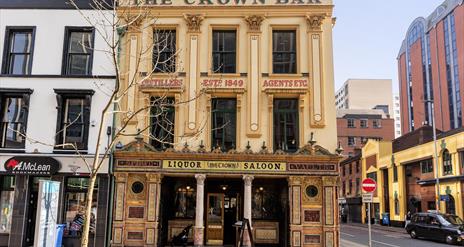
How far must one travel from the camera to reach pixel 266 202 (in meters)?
21.4

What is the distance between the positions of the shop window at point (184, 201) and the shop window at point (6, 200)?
718 cm

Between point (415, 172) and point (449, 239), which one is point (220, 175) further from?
point (415, 172)

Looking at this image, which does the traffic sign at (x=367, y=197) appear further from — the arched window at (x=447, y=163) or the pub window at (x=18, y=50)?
the arched window at (x=447, y=163)

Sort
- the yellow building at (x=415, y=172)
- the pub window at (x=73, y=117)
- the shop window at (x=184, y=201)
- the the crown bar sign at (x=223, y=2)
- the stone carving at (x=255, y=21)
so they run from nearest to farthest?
the pub window at (x=73, y=117), the stone carving at (x=255, y=21), the the crown bar sign at (x=223, y=2), the shop window at (x=184, y=201), the yellow building at (x=415, y=172)

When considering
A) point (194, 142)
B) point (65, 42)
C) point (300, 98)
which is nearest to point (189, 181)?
point (194, 142)

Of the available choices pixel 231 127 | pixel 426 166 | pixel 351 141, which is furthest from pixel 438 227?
pixel 351 141

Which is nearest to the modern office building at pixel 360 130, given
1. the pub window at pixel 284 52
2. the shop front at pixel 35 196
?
the pub window at pixel 284 52

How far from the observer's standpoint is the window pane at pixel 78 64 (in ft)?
67.2

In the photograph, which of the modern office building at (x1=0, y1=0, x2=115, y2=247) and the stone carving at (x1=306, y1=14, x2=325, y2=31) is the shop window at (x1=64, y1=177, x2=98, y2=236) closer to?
the modern office building at (x1=0, y1=0, x2=115, y2=247)

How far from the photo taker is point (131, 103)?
20094 millimetres

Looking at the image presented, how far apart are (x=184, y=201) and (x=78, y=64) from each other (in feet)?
26.4

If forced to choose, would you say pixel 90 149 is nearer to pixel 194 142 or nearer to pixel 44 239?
pixel 194 142

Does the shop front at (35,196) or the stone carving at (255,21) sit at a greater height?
the stone carving at (255,21)

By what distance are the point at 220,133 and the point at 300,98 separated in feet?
12.7
